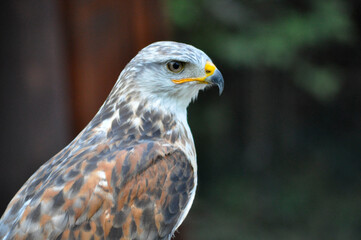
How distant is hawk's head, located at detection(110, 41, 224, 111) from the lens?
11.9 ft

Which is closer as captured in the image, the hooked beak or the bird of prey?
the bird of prey

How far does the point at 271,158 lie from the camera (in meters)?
9.70

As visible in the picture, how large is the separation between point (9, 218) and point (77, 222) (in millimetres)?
449

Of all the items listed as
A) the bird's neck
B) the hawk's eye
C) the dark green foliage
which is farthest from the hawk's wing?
the dark green foliage

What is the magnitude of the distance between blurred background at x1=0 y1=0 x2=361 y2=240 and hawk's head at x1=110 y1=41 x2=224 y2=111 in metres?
1.19

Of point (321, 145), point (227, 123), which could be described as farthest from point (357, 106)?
point (227, 123)

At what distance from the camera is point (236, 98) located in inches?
395

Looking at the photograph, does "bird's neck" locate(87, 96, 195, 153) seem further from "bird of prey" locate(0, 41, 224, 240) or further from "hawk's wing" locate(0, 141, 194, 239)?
"hawk's wing" locate(0, 141, 194, 239)

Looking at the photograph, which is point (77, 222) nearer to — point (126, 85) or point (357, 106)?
point (126, 85)

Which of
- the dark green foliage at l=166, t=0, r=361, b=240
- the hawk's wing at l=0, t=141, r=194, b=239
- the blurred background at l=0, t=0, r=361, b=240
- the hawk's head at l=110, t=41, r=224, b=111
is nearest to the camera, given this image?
the hawk's wing at l=0, t=141, r=194, b=239

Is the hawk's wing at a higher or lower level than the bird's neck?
lower

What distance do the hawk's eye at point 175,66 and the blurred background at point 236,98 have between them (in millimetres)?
1244

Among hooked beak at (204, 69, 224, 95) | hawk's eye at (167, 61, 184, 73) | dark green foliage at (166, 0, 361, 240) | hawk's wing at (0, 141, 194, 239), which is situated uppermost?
hawk's eye at (167, 61, 184, 73)

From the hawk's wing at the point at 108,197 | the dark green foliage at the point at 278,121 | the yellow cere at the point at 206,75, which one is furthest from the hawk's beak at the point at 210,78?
the dark green foliage at the point at 278,121
